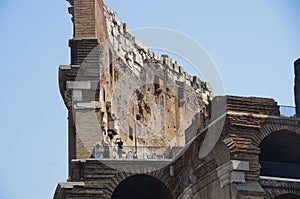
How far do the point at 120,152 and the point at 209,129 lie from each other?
237 inches

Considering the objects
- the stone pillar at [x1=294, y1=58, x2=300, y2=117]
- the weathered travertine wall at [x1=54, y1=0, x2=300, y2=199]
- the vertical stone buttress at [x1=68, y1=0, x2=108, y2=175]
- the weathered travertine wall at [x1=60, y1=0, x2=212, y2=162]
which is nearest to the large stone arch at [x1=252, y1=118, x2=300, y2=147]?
the weathered travertine wall at [x1=54, y1=0, x2=300, y2=199]

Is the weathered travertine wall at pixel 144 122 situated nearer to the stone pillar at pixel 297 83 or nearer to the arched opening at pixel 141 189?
the stone pillar at pixel 297 83

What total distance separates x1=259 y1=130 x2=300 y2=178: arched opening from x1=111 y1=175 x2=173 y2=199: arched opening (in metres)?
4.60

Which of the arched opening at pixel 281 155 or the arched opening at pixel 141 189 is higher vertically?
the arched opening at pixel 281 155

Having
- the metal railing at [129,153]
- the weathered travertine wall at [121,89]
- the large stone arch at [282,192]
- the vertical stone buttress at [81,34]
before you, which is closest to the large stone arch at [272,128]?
the large stone arch at [282,192]

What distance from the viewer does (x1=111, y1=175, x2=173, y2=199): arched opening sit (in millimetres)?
40656

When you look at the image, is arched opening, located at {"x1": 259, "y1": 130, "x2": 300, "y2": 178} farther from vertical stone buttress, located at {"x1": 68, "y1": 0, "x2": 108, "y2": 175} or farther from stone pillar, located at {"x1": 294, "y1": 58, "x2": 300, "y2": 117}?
vertical stone buttress, located at {"x1": 68, "y1": 0, "x2": 108, "y2": 175}

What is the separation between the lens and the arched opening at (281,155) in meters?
36.1

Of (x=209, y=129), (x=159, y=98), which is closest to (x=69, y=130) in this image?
(x=209, y=129)

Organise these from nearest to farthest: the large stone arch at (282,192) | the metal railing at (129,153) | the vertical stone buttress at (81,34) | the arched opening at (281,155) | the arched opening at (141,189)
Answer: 1. the large stone arch at (282,192)
2. the arched opening at (281,155)
3. the metal railing at (129,153)
4. the arched opening at (141,189)
5. the vertical stone buttress at (81,34)

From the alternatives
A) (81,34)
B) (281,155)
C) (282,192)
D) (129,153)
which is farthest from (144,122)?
(282,192)

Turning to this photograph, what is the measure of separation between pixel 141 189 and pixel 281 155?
689 centimetres

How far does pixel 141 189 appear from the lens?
4234cm

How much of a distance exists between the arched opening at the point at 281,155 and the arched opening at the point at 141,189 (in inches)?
181
